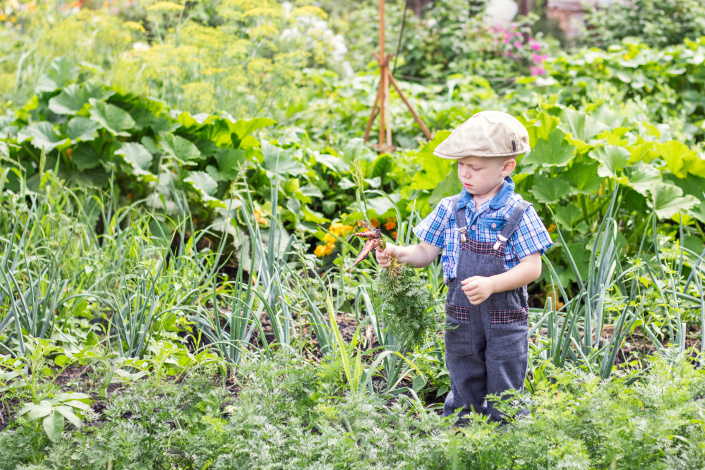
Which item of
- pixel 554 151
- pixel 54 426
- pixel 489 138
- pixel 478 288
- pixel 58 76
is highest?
pixel 58 76

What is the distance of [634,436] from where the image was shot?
1341 mm

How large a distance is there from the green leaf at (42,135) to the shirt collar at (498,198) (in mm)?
2320

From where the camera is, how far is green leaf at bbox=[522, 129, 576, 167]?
8.78ft

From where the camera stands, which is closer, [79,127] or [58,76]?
[79,127]

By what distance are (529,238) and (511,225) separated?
0.20 feet

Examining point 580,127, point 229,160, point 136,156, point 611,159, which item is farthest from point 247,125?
point 611,159

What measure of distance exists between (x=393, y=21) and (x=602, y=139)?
688 cm

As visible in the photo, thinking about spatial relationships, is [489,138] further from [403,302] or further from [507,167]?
[403,302]

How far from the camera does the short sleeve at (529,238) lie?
5.41ft

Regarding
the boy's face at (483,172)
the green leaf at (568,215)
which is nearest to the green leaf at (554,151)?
the green leaf at (568,215)

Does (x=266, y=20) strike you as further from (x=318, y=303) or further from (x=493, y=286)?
(x=493, y=286)

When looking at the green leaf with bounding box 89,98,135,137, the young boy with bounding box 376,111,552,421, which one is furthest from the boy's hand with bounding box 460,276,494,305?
the green leaf with bounding box 89,98,135,137

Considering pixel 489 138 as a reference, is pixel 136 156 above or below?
below

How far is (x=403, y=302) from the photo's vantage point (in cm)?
176
